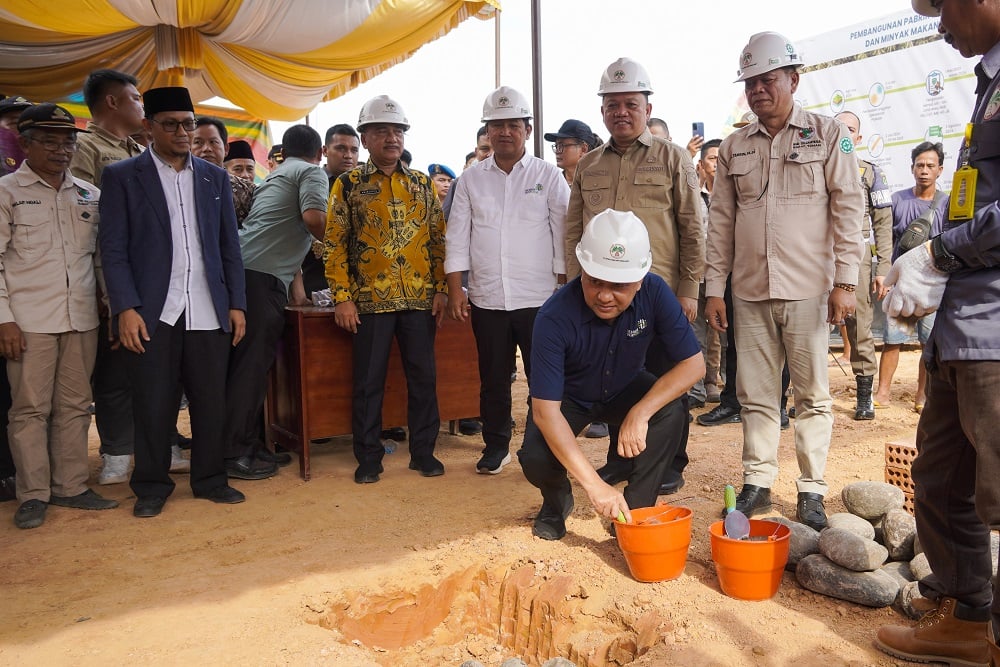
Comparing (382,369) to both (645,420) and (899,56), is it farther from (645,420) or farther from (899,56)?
(899,56)

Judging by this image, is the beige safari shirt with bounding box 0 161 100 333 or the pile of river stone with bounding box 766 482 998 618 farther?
the beige safari shirt with bounding box 0 161 100 333

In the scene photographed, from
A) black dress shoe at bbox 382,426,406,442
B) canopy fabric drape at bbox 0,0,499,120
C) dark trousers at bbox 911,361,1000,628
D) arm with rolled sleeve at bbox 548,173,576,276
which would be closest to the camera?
dark trousers at bbox 911,361,1000,628

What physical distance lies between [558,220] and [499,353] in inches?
32.9

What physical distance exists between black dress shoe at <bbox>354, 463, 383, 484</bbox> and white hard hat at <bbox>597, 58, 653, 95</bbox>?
2.46 m

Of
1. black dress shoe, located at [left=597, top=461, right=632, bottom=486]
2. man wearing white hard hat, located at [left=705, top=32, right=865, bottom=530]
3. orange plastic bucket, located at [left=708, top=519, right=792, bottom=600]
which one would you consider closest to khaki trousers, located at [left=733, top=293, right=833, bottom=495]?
man wearing white hard hat, located at [left=705, top=32, right=865, bottom=530]

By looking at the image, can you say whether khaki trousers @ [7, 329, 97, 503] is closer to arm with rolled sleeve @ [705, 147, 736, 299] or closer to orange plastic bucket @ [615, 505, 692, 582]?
orange plastic bucket @ [615, 505, 692, 582]

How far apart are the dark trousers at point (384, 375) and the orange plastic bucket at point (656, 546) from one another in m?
1.82

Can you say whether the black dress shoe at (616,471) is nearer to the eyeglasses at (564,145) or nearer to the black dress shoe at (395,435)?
the black dress shoe at (395,435)

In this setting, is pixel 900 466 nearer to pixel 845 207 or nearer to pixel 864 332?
pixel 845 207

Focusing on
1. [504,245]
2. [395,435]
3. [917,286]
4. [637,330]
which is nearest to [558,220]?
[504,245]

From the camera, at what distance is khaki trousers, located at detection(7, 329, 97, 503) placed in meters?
3.89

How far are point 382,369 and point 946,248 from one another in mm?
3095

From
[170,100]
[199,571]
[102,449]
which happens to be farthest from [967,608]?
[102,449]

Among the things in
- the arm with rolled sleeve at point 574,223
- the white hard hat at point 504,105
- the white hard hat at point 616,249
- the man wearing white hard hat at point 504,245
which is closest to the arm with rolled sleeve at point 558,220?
the man wearing white hard hat at point 504,245
